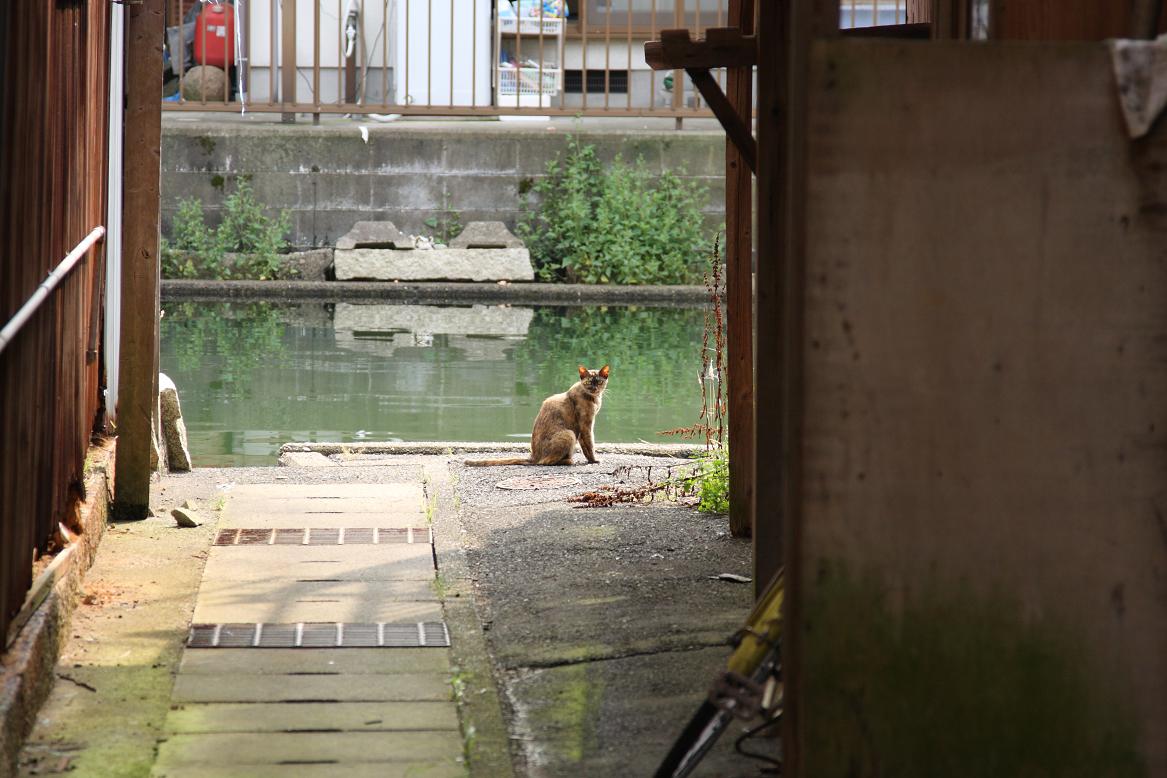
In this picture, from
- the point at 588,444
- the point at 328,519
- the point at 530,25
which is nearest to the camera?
the point at 328,519

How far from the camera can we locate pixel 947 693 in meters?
2.84

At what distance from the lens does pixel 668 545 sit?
19.1ft

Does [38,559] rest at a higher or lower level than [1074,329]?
lower

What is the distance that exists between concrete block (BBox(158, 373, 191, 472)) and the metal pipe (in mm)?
1941

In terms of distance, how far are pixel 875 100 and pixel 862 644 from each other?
1015mm

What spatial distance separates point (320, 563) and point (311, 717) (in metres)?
1.62

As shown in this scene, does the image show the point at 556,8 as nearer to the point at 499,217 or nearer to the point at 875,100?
the point at 499,217

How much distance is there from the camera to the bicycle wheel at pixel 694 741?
10.1 ft

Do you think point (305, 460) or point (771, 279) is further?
point (305, 460)

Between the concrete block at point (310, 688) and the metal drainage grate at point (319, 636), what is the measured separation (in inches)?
11.0

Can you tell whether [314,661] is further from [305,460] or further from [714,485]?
[305,460]

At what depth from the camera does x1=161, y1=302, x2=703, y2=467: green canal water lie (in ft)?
30.8

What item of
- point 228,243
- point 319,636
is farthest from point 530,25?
point 319,636

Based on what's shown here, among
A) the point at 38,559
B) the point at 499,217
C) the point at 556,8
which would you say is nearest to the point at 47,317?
the point at 38,559
